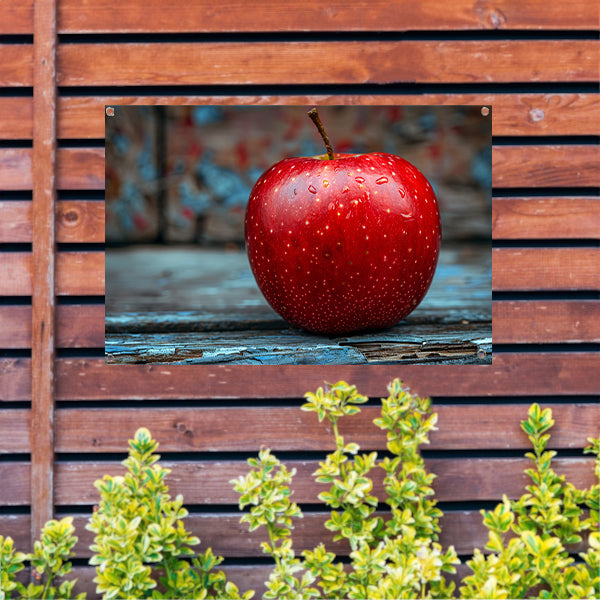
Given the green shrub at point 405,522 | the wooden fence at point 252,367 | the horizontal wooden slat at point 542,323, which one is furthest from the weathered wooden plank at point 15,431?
the horizontal wooden slat at point 542,323

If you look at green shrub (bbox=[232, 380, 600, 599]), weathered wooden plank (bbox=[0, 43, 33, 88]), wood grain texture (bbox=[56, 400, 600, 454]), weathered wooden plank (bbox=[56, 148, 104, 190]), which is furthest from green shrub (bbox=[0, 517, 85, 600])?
weathered wooden plank (bbox=[0, 43, 33, 88])

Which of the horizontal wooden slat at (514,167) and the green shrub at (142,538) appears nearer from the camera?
the green shrub at (142,538)

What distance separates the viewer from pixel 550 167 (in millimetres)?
1489

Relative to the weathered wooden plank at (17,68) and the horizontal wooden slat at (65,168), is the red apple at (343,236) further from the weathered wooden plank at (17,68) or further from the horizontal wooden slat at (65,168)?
the weathered wooden plank at (17,68)

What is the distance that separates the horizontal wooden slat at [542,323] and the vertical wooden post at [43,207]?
3.41ft

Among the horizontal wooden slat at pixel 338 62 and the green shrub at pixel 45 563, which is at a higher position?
the horizontal wooden slat at pixel 338 62

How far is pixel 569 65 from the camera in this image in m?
1.48

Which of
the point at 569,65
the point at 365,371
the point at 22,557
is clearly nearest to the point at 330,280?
the point at 365,371

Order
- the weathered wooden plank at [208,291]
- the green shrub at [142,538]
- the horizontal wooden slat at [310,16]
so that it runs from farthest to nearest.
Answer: the weathered wooden plank at [208,291] → the horizontal wooden slat at [310,16] → the green shrub at [142,538]

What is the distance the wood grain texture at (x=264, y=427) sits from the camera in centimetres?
151

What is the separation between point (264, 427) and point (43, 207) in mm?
722

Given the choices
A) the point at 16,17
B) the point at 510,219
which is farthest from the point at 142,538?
the point at 16,17

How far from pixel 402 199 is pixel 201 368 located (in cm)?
60

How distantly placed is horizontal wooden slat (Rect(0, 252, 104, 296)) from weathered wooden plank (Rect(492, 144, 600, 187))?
949 mm
